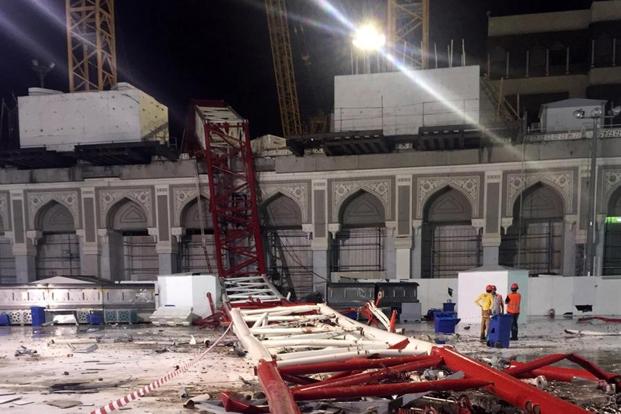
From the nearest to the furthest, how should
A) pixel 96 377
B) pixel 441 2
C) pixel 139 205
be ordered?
pixel 96 377 < pixel 139 205 < pixel 441 2

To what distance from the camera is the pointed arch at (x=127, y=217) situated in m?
18.1

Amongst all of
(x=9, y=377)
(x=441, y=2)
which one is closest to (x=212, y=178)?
(x=9, y=377)

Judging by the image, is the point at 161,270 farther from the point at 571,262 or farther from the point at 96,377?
the point at 571,262

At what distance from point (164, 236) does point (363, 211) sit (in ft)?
28.3

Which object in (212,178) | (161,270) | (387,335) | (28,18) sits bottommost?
(161,270)

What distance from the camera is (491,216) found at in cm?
1562

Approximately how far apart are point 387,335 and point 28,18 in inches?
1014

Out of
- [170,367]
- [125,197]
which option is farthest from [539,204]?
[125,197]

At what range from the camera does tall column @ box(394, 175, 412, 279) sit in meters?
16.0

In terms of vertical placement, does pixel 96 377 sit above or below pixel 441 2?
below

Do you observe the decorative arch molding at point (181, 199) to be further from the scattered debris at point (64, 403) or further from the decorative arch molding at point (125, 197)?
the scattered debris at point (64, 403)

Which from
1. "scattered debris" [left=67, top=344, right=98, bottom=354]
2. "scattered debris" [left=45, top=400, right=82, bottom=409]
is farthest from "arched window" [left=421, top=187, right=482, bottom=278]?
"scattered debris" [left=45, top=400, right=82, bottom=409]

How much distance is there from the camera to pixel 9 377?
21.9 feet

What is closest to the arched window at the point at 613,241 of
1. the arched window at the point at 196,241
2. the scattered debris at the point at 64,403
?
the arched window at the point at 196,241
